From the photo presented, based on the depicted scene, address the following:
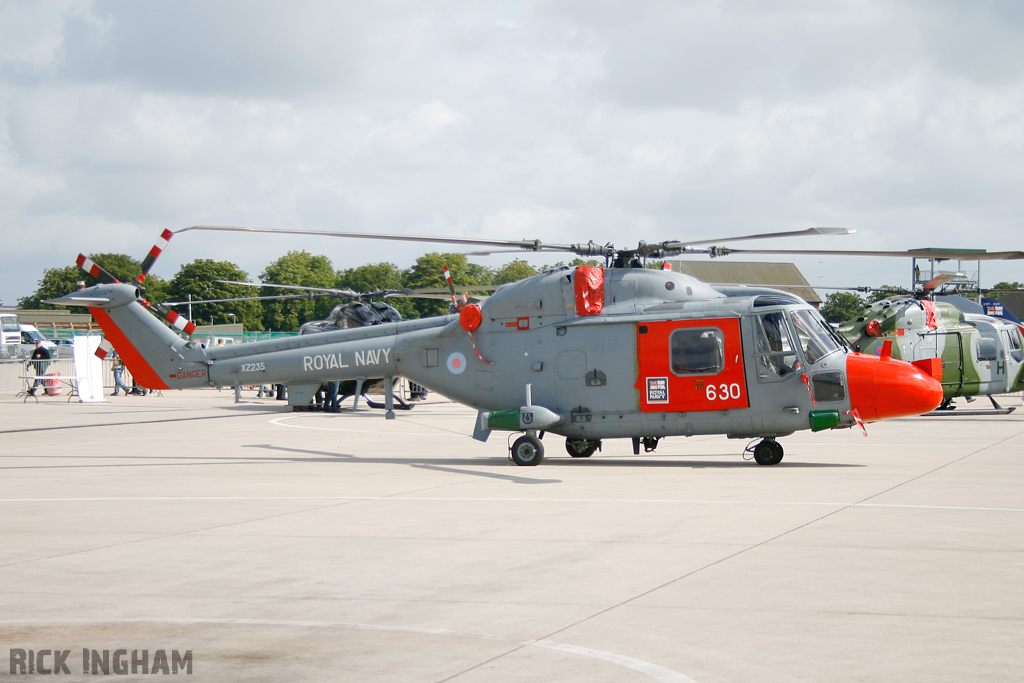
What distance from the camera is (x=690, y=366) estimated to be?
14703 mm

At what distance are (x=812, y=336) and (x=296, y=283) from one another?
414 ft

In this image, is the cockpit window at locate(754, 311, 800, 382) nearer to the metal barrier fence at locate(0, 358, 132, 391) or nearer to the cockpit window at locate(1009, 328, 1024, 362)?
the cockpit window at locate(1009, 328, 1024, 362)

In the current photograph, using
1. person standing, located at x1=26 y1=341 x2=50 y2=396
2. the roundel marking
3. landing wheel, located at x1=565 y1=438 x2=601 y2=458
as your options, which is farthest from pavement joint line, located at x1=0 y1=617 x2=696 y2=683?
person standing, located at x1=26 y1=341 x2=50 y2=396

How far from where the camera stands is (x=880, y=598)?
6.21 m

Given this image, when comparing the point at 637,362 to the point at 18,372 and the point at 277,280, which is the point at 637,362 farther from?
the point at 277,280

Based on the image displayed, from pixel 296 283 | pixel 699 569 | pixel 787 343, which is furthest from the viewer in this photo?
pixel 296 283

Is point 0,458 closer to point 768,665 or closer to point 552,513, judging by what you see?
point 552,513

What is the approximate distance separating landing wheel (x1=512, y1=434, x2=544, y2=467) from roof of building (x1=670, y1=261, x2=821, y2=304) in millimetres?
87739

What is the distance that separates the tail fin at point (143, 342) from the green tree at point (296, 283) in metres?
96.8

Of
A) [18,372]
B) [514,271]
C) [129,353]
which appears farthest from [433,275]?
[129,353]

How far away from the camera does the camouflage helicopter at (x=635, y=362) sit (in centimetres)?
1417

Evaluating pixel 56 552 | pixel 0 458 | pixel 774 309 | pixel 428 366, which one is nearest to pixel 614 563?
pixel 56 552

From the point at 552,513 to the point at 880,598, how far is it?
436 cm

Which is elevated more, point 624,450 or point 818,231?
point 818,231
